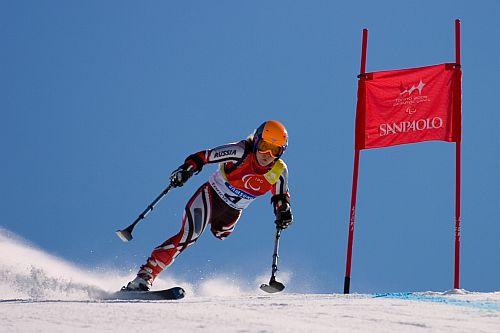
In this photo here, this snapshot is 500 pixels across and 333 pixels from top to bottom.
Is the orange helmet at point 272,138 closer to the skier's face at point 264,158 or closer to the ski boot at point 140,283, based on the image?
the skier's face at point 264,158

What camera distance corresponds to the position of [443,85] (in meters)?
9.12

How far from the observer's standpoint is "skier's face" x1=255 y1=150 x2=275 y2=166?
7254 millimetres

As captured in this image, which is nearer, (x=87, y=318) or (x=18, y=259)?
(x=87, y=318)

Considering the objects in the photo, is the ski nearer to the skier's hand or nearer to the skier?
the skier

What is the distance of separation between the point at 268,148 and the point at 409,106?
2891 millimetres

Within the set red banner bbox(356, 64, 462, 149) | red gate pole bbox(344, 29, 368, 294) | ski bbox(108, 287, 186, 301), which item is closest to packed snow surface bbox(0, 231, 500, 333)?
ski bbox(108, 287, 186, 301)

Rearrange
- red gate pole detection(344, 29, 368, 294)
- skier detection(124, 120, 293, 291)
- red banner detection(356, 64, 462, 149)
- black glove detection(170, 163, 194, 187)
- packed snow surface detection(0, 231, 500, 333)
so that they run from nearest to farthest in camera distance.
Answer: packed snow surface detection(0, 231, 500, 333) → black glove detection(170, 163, 194, 187) → skier detection(124, 120, 293, 291) → red gate pole detection(344, 29, 368, 294) → red banner detection(356, 64, 462, 149)

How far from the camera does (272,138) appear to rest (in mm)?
7148

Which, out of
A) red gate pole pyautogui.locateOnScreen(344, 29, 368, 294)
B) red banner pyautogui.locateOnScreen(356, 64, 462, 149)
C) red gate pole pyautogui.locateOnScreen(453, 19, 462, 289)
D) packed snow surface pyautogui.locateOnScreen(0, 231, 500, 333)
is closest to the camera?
packed snow surface pyautogui.locateOnScreen(0, 231, 500, 333)

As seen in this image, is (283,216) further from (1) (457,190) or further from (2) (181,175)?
(1) (457,190)

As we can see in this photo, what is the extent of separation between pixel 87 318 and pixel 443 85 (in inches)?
253

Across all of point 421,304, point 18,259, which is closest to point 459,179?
point 421,304

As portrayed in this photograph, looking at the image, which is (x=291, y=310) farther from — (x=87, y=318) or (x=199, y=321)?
(x=87, y=318)

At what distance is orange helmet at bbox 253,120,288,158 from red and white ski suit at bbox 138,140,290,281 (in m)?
0.17
